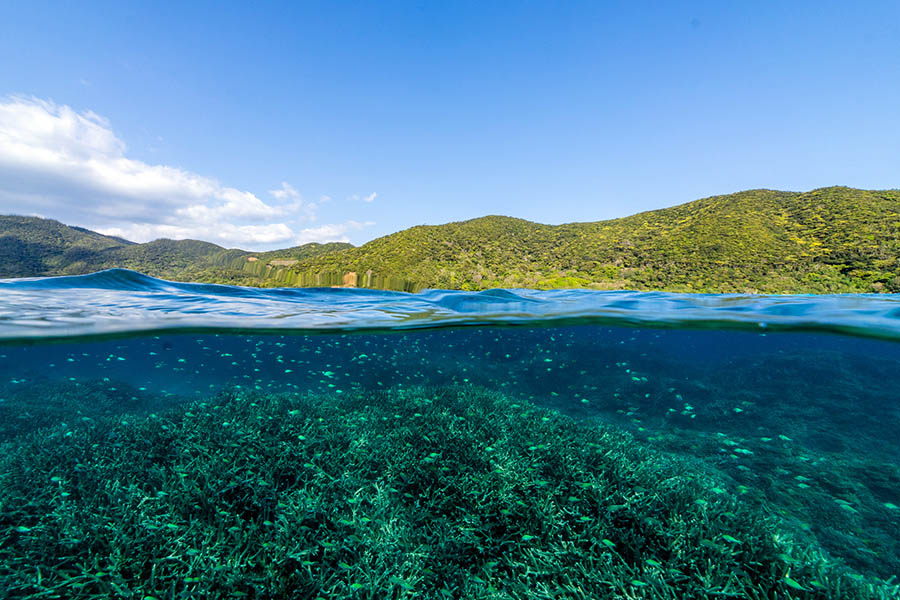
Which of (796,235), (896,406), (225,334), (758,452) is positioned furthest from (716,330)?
(796,235)

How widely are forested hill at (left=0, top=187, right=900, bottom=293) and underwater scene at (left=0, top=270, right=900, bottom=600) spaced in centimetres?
834

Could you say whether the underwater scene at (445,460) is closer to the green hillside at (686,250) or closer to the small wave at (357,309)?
the small wave at (357,309)

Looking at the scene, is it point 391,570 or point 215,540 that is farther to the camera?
point 215,540

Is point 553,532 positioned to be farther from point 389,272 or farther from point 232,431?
point 389,272

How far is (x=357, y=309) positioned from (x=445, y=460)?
7990mm

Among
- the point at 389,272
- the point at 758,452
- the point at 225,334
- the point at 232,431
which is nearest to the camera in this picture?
the point at 232,431

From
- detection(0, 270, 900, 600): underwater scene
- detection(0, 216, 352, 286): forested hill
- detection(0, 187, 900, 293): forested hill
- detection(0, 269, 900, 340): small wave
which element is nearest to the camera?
detection(0, 270, 900, 600): underwater scene

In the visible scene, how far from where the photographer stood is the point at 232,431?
721cm

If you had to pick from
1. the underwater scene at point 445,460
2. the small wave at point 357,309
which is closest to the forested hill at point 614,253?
the small wave at point 357,309

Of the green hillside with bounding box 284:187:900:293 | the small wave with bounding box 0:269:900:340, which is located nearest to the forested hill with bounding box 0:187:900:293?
the green hillside with bounding box 284:187:900:293

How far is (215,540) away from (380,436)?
3.43 meters

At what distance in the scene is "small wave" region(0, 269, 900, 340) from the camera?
33.2 ft

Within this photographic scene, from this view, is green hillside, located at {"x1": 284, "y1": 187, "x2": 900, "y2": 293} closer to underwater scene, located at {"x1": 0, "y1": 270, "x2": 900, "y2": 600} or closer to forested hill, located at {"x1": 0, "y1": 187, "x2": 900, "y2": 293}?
forested hill, located at {"x1": 0, "y1": 187, "x2": 900, "y2": 293}

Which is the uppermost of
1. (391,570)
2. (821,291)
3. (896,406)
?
(821,291)
